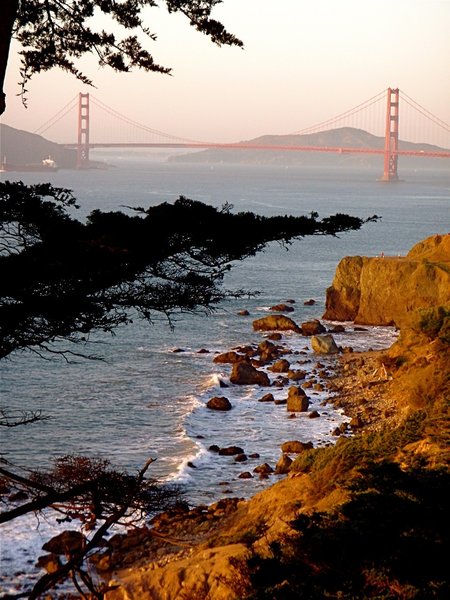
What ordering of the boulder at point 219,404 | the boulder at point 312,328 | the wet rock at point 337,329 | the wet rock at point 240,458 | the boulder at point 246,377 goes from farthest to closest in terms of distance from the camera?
the wet rock at point 337,329
the boulder at point 312,328
the boulder at point 246,377
the boulder at point 219,404
the wet rock at point 240,458

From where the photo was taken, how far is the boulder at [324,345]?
31656mm

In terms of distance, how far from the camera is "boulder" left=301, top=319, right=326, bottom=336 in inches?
1382

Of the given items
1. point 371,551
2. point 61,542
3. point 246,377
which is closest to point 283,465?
point 61,542

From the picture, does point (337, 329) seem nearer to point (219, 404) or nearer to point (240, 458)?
point (219, 404)

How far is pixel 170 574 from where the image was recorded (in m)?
12.0

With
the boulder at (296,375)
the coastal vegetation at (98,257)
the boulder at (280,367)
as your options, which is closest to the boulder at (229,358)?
the boulder at (280,367)

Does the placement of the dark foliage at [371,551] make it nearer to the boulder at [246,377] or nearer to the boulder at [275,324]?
the boulder at [246,377]

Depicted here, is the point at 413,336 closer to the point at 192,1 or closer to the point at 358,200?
the point at 192,1

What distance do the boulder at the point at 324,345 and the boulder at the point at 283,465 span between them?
12666 mm

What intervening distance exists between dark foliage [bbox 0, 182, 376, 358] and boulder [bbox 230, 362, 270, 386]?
20.8 m

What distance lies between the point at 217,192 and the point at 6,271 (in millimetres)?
122943

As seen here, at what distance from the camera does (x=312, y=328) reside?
35312 millimetres

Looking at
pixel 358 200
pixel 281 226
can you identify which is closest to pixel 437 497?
pixel 281 226

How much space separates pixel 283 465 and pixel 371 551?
31.9 feet
